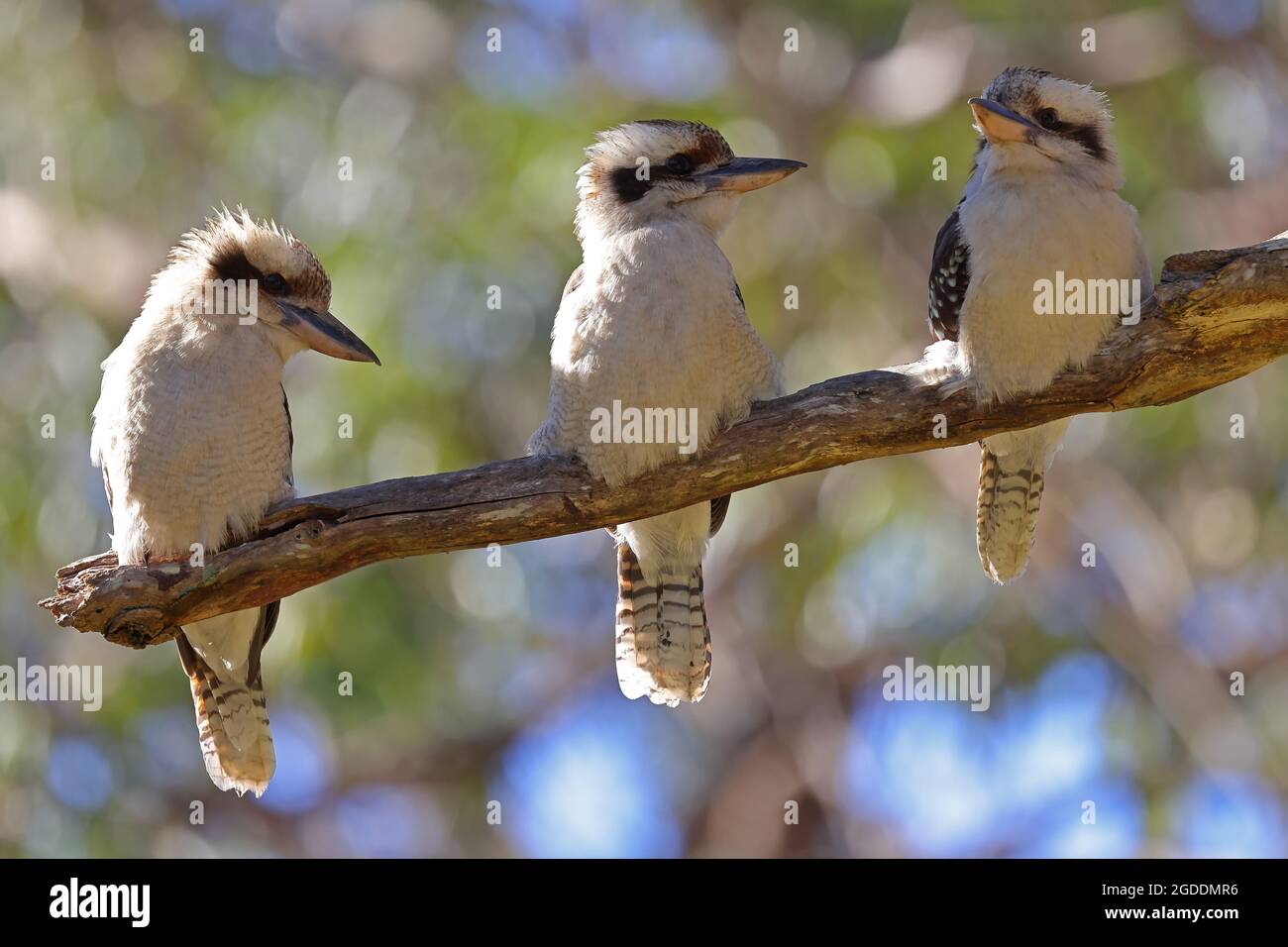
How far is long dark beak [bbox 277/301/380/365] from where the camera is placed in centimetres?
453

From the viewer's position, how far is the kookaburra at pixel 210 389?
4371mm

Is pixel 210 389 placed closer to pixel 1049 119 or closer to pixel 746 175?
pixel 746 175

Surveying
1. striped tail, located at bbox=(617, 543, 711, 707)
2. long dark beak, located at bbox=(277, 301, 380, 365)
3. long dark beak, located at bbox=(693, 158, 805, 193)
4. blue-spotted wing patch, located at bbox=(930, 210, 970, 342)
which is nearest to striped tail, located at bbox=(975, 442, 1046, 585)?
blue-spotted wing patch, located at bbox=(930, 210, 970, 342)

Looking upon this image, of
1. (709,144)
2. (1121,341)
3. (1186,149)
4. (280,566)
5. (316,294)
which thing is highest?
(1186,149)

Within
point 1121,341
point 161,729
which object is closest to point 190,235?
point 1121,341

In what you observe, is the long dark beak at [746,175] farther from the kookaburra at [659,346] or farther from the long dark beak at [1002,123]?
the long dark beak at [1002,123]

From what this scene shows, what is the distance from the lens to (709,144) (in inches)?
179

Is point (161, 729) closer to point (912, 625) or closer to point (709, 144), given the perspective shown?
point (912, 625)

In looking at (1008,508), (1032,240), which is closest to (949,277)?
(1032,240)

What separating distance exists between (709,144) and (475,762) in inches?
273

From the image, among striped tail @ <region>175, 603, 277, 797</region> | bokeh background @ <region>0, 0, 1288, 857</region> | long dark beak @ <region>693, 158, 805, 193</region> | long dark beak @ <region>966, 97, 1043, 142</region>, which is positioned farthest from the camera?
bokeh background @ <region>0, 0, 1288, 857</region>

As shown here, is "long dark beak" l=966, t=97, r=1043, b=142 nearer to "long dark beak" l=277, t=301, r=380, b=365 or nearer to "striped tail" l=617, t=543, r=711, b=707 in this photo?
"striped tail" l=617, t=543, r=711, b=707

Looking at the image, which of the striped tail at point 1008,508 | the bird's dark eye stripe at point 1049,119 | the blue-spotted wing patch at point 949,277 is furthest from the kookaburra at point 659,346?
the striped tail at point 1008,508

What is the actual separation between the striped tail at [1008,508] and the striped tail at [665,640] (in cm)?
94
